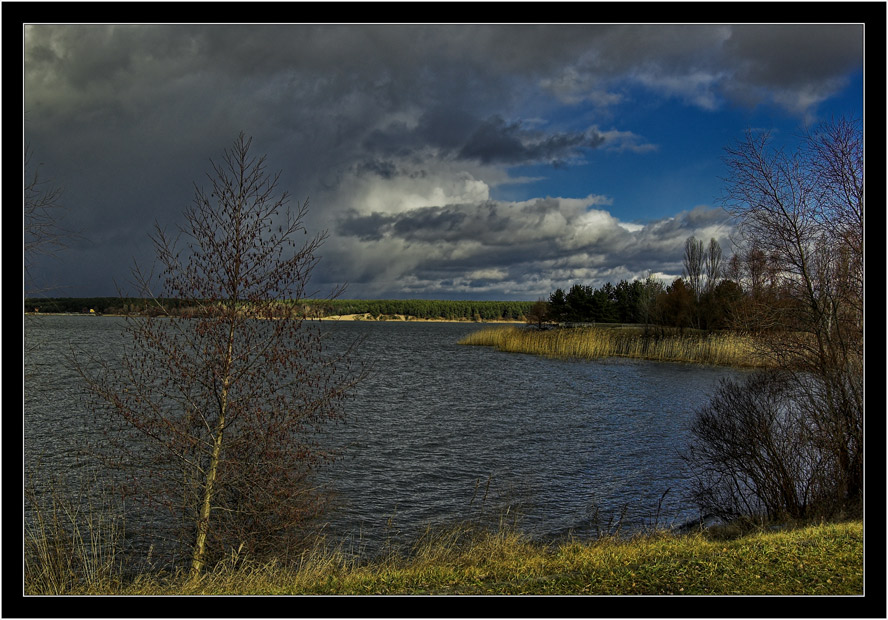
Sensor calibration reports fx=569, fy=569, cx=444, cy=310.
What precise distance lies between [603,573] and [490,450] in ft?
37.4

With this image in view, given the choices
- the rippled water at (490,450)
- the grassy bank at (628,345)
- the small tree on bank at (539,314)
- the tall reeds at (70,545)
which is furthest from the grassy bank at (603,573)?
the small tree on bank at (539,314)

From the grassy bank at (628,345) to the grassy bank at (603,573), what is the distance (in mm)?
33884

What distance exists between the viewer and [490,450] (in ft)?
59.6

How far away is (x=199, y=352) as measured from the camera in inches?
328

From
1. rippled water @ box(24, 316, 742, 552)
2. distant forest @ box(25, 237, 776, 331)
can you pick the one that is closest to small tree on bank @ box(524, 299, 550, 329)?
distant forest @ box(25, 237, 776, 331)

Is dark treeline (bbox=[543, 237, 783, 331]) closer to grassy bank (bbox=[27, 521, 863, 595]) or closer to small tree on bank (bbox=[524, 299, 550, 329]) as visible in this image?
small tree on bank (bbox=[524, 299, 550, 329])

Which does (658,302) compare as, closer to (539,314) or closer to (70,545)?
(539,314)

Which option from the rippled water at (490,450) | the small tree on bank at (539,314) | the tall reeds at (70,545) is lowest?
the rippled water at (490,450)

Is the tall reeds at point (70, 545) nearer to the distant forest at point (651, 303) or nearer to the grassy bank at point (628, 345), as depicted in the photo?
the distant forest at point (651, 303)

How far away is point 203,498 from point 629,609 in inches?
241

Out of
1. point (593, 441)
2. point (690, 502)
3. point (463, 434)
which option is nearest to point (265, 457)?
point (690, 502)

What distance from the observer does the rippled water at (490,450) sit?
12398mm

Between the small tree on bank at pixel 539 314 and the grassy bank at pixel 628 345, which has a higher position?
the small tree on bank at pixel 539 314
